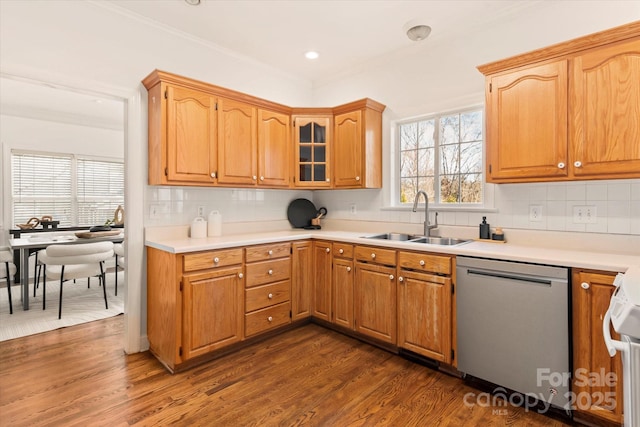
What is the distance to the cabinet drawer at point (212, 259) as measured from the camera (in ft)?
7.90

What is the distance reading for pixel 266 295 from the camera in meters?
2.92

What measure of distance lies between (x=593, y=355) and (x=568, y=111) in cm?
145

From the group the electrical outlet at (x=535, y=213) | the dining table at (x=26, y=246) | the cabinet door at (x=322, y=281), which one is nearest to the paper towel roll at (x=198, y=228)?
the cabinet door at (x=322, y=281)

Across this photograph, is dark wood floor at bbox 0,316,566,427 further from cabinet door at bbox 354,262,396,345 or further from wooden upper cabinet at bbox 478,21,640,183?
wooden upper cabinet at bbox 478,21,640,183

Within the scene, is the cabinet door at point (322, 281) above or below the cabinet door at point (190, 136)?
below

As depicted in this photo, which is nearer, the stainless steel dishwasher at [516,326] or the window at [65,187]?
the stainless steel dishwasher at [516,326]

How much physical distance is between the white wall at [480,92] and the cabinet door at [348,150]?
0.32 meters

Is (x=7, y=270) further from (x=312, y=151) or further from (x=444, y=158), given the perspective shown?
(x=444, y=158)

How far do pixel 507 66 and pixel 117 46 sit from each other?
2.94m

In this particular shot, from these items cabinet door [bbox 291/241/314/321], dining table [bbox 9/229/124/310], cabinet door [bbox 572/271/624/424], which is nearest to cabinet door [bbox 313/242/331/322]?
cabinet door [bbox 291/241/314/321]

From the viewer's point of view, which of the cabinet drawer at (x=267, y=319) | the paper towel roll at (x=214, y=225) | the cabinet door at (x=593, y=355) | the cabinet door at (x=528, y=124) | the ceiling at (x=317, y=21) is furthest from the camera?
the paper towel roll at (x=214, y=225)

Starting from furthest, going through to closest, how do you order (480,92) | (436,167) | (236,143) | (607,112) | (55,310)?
(55,310), (436,167), (236,143), (480,92), (607,112)

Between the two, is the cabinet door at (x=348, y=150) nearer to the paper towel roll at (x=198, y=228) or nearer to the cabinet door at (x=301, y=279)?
the cabinet door at (x=301, y=279)

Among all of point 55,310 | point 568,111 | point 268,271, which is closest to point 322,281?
point 268,271
